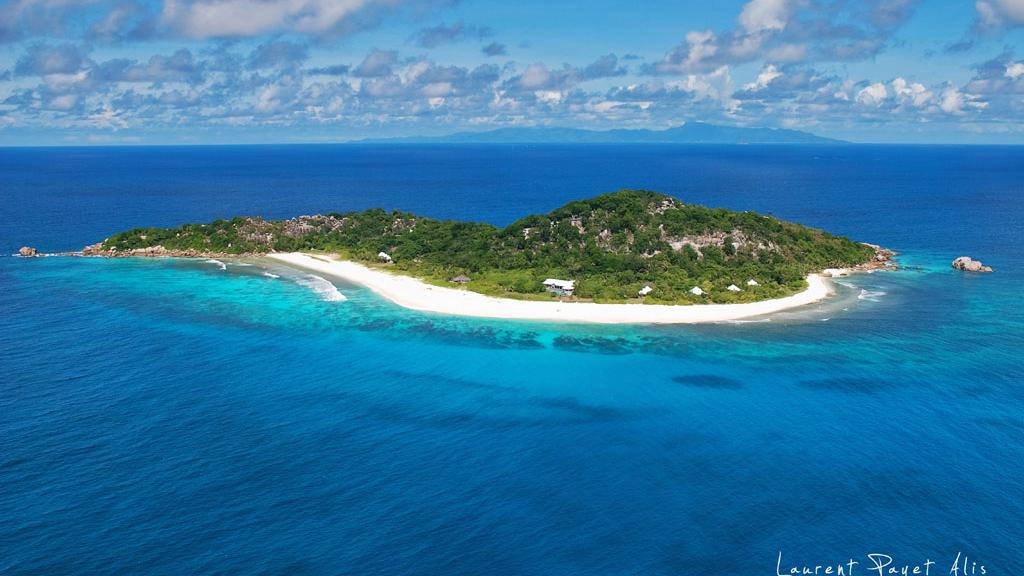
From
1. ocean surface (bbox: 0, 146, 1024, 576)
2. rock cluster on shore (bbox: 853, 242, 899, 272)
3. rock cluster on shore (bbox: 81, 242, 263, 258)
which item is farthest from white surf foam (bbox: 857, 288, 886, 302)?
rock cluster on shore (bbox: 81, 242, 263, 258)

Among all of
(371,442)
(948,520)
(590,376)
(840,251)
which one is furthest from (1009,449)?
(840,251)

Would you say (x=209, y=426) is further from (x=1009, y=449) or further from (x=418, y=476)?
(x=1009, y=449)

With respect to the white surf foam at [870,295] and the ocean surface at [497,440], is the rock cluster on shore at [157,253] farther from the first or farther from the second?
the white surf foam at [870,295]

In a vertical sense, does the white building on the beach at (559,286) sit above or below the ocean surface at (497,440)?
above

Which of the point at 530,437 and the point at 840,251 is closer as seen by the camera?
the point at 530,437

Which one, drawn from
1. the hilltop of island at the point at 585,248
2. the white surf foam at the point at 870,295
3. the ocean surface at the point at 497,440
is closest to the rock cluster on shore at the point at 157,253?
the hilltop of island at the point at 585,248
